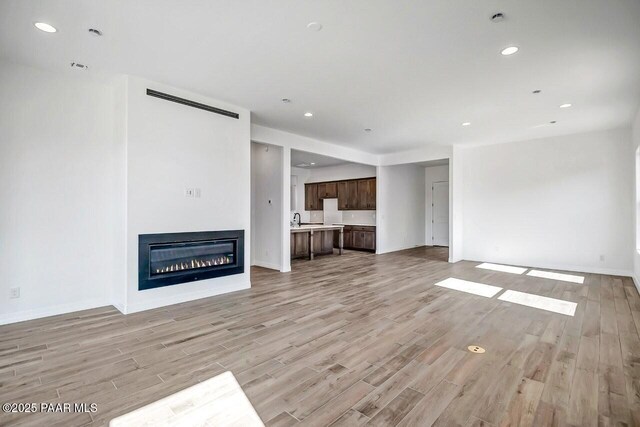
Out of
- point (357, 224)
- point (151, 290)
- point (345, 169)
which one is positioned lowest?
point (151, 290)

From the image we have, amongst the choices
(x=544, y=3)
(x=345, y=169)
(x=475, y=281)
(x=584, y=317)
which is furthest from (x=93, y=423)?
(x=345, y=169)

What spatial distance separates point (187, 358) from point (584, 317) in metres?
4.38

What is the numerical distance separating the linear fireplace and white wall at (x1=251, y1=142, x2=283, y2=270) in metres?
1.59

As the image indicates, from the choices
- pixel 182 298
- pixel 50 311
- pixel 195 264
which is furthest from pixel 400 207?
pixel 50 311

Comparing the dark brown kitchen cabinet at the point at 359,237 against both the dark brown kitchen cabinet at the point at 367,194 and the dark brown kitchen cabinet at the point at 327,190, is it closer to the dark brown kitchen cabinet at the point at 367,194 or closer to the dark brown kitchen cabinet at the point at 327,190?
the dark brown kitchen cabinet at the point at 367,194

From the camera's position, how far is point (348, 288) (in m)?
4.88

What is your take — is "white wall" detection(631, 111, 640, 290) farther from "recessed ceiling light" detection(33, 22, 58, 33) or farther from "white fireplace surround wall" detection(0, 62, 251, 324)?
"recessed ceiling light" detection(33, 22, 58, 33)

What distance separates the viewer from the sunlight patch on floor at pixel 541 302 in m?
3.87

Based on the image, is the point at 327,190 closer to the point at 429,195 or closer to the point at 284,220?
the point at 429,195

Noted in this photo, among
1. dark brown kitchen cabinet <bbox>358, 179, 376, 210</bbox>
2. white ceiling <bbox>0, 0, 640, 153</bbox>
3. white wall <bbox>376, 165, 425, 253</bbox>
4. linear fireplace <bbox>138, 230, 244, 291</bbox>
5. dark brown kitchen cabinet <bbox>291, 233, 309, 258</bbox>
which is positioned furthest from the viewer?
dark brown kitchen cabinet <bbox>358, 179, 376, 210</bbox>

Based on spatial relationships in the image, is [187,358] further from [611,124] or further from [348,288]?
[611,124]

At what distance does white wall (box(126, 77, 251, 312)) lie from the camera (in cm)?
371

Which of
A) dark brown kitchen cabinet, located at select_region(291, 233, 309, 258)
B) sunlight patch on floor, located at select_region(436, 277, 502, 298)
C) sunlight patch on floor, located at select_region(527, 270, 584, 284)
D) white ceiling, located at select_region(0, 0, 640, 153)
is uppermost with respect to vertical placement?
white ceiling, located at select_region(0, 0, 640, 153)

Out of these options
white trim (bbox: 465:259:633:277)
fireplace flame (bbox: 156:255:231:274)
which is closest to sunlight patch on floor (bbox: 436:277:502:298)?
white trim (bbox: 465:259:633:277)
